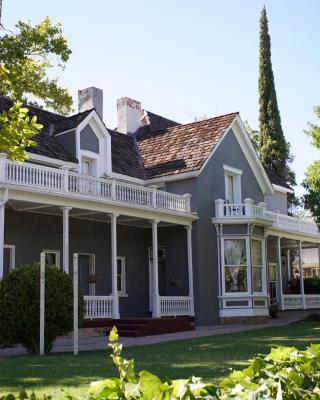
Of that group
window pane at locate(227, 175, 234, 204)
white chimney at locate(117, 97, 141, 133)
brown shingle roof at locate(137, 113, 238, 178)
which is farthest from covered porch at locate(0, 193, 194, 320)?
white chimney at locate(117, 97, 141, 133)

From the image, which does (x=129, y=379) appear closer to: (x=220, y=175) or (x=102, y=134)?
(x=102, y=134)

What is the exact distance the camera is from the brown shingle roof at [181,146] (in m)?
23.6

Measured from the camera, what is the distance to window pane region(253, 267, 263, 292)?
2312 cm

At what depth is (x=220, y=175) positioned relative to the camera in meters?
24.5

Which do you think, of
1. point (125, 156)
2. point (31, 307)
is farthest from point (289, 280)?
point (31, 307)

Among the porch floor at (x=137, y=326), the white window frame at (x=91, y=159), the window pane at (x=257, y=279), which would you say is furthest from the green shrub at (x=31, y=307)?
the window pane at (x=257, y=279)

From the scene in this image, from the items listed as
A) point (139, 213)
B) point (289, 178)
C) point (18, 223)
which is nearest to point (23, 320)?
point (18, 223)

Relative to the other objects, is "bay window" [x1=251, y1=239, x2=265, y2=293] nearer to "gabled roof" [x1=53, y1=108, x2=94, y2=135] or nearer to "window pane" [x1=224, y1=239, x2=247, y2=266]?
"window pane" [x1=224, y1=239, x2=247, y2=266]

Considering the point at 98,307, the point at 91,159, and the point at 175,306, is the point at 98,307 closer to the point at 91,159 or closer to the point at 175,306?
the point at 175,306

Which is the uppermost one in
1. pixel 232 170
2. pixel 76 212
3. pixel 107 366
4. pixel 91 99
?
pixel 91 99

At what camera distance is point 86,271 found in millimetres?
21703

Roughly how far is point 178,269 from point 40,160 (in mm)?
7338

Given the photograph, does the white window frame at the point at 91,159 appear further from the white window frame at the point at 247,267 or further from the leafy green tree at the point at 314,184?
the leafy green tree at the point at 314,184

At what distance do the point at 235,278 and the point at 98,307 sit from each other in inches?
267
